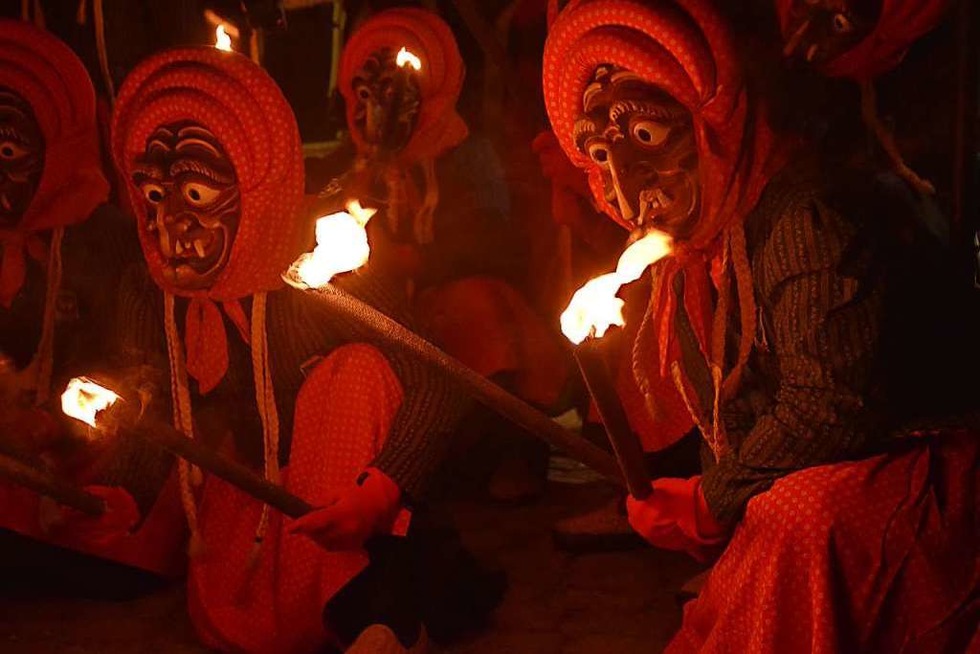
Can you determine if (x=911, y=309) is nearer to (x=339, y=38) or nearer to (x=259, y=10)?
(x=259, y=10)

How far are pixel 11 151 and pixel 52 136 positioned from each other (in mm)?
144

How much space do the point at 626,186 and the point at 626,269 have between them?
0.46m

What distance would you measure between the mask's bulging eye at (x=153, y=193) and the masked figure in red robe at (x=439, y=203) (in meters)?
1.18

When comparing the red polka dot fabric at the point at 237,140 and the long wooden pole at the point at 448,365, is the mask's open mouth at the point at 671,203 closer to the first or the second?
the long wooden pole at the point at 448,365

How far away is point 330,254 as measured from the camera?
88.9 inches

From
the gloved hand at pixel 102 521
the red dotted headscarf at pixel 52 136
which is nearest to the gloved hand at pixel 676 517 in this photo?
the gloved hand at pixel 102 521

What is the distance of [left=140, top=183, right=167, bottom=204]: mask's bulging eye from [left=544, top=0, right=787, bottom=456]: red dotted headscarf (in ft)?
3.97

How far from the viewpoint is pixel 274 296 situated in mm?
3318

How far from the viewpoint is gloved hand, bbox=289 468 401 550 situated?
289 cm

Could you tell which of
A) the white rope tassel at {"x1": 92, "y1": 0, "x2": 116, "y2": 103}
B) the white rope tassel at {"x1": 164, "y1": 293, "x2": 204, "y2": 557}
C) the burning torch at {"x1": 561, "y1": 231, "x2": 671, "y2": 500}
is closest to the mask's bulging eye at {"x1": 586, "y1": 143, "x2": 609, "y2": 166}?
the burning torch at {"x1": 561, "y1": 231, "x2": 671, "y2": 500}

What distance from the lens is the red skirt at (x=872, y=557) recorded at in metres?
2.20

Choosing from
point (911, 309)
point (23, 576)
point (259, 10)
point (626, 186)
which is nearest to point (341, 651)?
point (23, 576)

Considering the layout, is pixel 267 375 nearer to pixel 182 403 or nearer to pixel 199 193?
pixel 182 403

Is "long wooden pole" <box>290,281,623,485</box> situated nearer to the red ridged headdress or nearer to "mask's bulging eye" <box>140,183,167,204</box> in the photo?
the red ridged headdress
